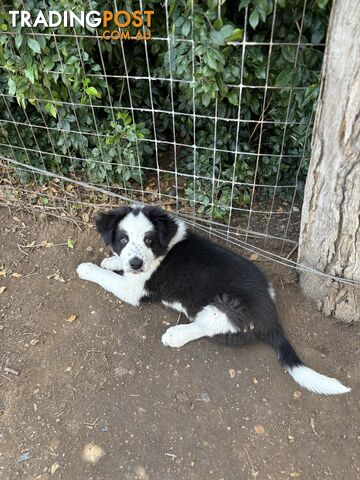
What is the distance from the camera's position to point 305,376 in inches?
89.6

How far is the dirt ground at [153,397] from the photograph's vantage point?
6.82ft

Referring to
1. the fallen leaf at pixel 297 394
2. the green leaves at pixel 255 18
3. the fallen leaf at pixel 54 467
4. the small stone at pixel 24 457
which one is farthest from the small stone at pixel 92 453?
the green leaves at pixel 255 18

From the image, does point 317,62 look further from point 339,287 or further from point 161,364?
point 161,364

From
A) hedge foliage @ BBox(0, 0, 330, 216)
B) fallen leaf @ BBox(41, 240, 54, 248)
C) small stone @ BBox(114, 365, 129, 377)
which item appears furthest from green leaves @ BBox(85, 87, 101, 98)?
small stone @ BBox(114, 365, 129, 377)

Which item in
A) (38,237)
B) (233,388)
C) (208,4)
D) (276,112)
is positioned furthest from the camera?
(38,237)

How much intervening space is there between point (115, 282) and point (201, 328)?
70 centimetres

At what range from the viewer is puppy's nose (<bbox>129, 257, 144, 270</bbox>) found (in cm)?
238

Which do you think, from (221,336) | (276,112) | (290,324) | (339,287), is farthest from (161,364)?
(276,112)

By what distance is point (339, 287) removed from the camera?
2496 mm

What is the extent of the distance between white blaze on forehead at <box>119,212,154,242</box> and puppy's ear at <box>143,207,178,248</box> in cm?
4

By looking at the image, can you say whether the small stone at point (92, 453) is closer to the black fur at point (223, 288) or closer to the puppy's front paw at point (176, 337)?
the puppy's front paw at point (176, 337)

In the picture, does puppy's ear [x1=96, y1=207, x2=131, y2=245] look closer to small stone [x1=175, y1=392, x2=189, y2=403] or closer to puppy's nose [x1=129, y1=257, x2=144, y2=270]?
puppy's nose [x1=129, y1=257, x2=144, y2=270]

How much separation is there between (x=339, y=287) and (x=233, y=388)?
36.3 inches

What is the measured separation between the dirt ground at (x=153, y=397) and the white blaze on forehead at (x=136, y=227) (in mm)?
616
